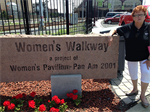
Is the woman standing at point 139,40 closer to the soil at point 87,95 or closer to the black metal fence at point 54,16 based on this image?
the soil at point 87,95

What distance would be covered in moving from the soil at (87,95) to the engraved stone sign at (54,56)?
0.43 meters

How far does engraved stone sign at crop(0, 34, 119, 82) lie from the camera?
237cm

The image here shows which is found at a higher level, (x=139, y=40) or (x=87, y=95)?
(x=139, y=40)

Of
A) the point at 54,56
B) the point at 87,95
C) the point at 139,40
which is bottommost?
the point at 87,95

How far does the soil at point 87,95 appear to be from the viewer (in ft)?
7.74

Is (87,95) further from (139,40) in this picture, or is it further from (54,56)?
(139,40)

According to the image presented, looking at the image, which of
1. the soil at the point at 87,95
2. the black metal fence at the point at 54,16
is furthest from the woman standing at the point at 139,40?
the black metal fence at the point at 54,16

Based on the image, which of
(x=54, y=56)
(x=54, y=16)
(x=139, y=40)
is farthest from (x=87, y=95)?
(x=54, y=16)

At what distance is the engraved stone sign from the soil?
0.43 metres

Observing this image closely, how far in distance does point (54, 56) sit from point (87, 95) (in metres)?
1.06

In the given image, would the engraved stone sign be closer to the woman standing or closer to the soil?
the woman standing

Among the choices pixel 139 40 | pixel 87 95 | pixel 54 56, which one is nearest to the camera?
pixel 139 40

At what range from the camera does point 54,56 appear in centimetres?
244

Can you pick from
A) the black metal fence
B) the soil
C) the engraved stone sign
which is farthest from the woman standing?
the black metal fence
